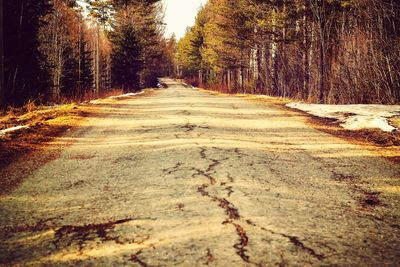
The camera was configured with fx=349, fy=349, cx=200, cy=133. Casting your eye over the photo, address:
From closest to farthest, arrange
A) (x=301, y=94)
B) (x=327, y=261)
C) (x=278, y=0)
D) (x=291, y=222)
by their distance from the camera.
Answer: (x=327, y=261) → (x=291, y=222) → (x=301, y=94) → (x=278, y=0)

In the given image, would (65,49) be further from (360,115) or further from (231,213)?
(231,213)

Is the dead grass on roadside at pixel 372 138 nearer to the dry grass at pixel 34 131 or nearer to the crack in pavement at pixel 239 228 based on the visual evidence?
the crack in pavement at pixel 239 228

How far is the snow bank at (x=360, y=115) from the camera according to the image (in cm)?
711

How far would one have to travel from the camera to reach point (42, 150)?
5359 millimetres

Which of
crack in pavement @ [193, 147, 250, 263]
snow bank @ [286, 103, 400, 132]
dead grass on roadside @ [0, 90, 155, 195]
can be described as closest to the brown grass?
dead grass on roadside @ [0, 90, 155, 195]

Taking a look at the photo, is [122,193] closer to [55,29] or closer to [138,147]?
[138,147]

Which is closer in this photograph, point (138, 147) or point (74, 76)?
point (138, 147)

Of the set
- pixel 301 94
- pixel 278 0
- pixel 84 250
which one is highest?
pixel 278 0

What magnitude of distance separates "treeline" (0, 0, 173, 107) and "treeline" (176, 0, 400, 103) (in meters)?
7.97

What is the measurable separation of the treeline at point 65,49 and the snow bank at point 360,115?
9098 mm

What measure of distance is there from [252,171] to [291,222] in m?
1.40

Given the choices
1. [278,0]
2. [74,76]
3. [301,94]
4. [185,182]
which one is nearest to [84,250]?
[185,182]

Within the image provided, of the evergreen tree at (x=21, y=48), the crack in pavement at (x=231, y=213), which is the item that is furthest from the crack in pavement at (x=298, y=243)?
the evergreen tree at (x=21, y=48)

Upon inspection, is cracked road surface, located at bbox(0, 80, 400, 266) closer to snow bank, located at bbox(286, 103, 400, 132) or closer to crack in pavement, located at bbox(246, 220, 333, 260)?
crack in pavement, located at bbox(246, 220, 333, 260)
